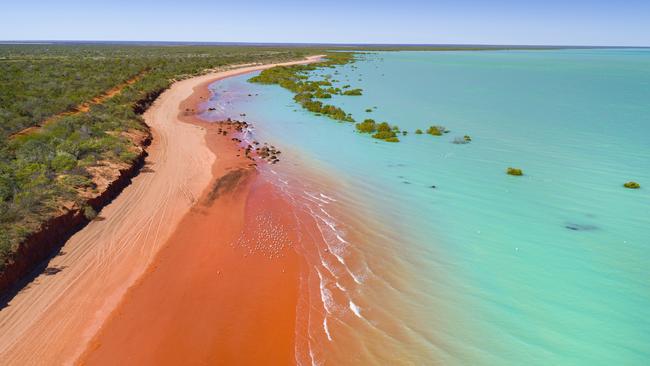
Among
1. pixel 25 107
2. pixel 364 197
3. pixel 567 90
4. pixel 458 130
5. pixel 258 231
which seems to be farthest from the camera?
pixel 567 90

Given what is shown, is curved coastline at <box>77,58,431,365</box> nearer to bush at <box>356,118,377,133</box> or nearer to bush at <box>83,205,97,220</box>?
bush at <box>83,205,97,220</box>

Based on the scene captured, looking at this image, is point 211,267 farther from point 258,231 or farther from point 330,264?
point 330,264

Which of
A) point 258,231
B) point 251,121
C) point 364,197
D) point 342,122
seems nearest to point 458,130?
point 342,122

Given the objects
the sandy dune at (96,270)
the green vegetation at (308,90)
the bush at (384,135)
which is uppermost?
the green vegetation at (308,90)

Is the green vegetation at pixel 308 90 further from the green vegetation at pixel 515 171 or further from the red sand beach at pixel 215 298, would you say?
the red sand beach at pixel 215 298

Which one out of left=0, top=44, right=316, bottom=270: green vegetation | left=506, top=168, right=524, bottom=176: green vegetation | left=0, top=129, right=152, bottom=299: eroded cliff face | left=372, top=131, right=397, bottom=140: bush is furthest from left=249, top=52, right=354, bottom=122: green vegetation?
left=0, top=129, right=152, bottom=299: eroded cliff face

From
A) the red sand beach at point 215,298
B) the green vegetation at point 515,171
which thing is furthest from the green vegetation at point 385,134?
the red sand beach at point 215,298

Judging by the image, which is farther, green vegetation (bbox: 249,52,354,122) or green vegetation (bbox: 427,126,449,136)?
green vegetation (bbox: 249,52,354,122)
